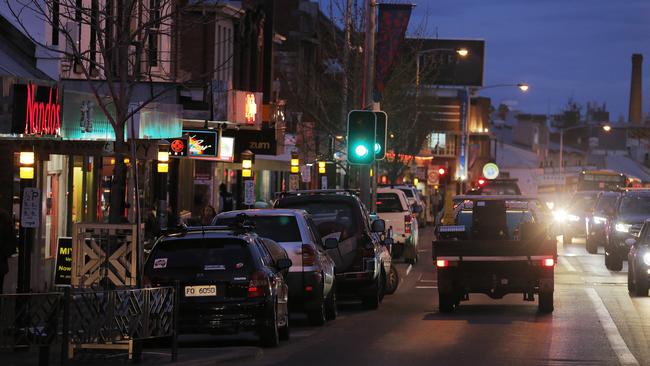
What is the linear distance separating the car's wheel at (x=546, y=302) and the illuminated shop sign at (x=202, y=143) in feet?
47.1

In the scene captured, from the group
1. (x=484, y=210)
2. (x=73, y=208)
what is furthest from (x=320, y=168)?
(x=484, y=210)

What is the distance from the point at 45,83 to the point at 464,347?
708cm

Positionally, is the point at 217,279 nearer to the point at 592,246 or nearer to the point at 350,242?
the point at 350,242

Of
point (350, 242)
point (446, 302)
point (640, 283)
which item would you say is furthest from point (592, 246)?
point (446, 302)

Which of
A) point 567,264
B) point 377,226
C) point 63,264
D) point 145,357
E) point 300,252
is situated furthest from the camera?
point 567,264

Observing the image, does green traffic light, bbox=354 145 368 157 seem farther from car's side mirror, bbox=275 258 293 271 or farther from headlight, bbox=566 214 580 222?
headlight, bbox=566 214 580 222

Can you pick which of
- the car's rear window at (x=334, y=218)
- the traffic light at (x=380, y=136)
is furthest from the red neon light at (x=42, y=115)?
the traffic light at (x=380, y=136)

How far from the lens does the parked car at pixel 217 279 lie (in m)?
17.0

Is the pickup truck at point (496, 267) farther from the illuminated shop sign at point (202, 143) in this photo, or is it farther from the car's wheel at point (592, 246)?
the car's wheel at point (592, 246)

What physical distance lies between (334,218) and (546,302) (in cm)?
408

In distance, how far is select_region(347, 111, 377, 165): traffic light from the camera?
2773cm

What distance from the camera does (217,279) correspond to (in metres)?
17.1

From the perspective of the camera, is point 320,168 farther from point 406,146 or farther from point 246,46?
point 406,146

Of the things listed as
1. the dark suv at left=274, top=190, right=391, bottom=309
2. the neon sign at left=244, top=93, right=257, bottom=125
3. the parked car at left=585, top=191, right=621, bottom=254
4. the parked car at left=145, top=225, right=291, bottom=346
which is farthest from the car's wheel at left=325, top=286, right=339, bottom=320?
the parked car at left=585, top=191, right=621, bottom=254
